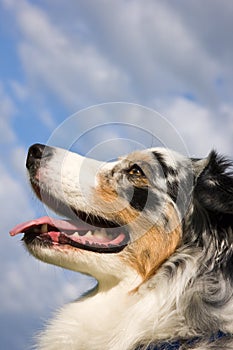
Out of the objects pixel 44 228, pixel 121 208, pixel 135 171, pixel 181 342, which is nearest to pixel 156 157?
pixel 135 171

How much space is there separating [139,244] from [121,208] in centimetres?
45

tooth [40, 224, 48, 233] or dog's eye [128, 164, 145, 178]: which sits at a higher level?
dog's eye [128, 164, 145, 178]

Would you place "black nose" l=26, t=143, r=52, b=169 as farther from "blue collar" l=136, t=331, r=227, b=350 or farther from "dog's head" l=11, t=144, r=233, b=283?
"blue collar" l=136, t=331, r=227, b=350

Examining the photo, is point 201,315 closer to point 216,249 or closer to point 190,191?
point 216,249

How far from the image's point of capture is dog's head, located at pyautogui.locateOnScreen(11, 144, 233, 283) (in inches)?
316

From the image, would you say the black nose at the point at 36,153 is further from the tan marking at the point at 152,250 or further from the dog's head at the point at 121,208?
the tan marking at the point at 152,250

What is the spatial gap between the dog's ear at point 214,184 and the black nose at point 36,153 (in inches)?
62.9

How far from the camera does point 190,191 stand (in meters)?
8.33

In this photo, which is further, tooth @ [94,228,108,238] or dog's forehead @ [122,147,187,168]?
dog's forehead @ [122,147,187,168]

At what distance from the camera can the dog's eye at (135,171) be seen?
8.54 meters

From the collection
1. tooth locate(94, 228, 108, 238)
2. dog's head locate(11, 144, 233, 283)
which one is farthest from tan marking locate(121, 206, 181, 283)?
tooth locate(94, 228, 108, 238)

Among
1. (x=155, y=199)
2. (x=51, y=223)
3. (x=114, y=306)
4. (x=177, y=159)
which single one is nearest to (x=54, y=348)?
(x=114, y=306)

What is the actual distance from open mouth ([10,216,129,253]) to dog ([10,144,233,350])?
1 centimetres

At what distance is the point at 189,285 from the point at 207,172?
4.39ft
